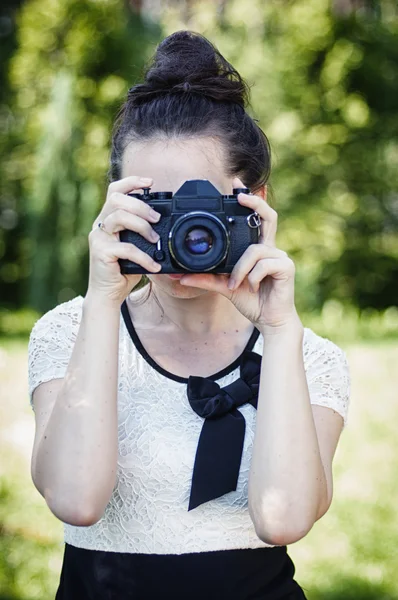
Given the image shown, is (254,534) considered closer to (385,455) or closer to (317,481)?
(317,481)

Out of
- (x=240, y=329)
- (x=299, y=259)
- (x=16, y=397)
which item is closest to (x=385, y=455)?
(x=16, y=397)

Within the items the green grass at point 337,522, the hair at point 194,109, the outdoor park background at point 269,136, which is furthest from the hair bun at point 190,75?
the outdoor park background at point 269,136

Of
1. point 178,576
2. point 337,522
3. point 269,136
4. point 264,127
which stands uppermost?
point 264,127

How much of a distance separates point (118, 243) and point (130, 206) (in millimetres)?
75

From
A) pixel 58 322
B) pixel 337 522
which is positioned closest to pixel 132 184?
pixel 58 322

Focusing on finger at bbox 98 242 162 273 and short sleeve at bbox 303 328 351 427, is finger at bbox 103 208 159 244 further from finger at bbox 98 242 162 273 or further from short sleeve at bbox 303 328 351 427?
short sleeve at bbox 303 328 351 427

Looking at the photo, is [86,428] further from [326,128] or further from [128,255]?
[326,128]

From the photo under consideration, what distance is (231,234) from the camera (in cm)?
152

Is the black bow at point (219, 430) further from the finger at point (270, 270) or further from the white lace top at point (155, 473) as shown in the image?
the finger at point (270, 270)

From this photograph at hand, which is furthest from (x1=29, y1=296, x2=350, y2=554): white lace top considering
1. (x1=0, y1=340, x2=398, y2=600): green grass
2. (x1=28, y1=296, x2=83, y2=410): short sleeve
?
(x1=0, y1=340, x2=398, y2=600): green grass

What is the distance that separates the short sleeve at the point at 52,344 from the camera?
1.58 metres

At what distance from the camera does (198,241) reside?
58.1 inches

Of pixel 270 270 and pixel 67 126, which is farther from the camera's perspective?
pixel 67 126

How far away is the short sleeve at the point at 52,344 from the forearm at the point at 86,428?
0.49 ft
